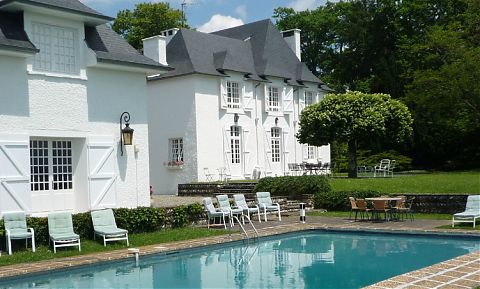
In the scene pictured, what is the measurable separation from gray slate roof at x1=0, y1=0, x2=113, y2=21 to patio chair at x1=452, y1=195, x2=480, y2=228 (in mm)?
11059

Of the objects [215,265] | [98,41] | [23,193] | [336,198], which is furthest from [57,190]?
[336,198]

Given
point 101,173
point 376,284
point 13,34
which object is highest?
point 13,34

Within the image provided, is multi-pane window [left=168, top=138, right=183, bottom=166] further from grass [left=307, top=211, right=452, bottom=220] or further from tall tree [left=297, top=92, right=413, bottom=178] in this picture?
grass [left=307, top=211, right=452, bottom=220]

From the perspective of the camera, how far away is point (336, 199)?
2070cm

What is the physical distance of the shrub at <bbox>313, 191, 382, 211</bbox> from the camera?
19984 millimetres

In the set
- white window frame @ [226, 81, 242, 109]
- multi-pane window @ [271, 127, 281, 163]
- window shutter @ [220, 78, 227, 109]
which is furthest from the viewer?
multi-pane window @ [271, 127, 281, 163]

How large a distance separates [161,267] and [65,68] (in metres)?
6.57

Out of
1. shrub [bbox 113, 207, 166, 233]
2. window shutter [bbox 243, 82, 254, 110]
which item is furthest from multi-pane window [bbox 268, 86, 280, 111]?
shrub [bbox 113, 207, 166, 233]

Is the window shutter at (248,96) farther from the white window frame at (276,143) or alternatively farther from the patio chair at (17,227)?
the patio chair at (17,227)

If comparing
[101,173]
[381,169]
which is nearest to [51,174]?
[101,173]

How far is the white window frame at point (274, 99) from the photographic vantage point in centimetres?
3167

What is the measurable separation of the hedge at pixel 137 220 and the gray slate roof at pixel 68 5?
17.5ft

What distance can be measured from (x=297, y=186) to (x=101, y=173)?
7.97 meters

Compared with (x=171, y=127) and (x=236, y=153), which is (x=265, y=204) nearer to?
(x=171, y=127)
